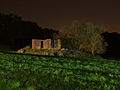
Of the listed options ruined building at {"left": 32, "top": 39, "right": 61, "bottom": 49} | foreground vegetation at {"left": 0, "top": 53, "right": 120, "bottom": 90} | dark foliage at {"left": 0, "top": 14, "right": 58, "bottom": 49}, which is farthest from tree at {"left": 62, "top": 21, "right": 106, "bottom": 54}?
foreground vegetation at {"left": 0, "top": 53, "right": 120, "bottom": 90}

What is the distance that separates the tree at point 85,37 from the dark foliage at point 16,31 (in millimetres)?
19708

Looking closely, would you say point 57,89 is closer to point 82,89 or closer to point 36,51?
point 82,89

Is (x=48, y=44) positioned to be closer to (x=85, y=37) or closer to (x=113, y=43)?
(x=85, y=37)

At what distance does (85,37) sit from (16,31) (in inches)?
1791

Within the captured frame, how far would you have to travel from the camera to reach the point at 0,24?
106500 mm

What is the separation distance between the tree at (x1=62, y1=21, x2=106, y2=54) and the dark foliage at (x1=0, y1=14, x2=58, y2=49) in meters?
19.7

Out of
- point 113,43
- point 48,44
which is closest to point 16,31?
point 113,43

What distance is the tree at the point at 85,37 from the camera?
7475 centimetres

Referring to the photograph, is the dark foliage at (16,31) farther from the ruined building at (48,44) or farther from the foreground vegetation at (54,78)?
the foreground vegetation at (54,78)

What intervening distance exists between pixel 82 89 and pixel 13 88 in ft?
8.14

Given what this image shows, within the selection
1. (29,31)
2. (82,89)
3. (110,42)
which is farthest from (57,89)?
(29,31)

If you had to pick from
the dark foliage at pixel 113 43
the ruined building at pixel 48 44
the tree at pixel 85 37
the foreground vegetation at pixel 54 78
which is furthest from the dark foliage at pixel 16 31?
the foreground vegetation at pixel 54 78

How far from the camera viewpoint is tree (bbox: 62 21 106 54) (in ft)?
245

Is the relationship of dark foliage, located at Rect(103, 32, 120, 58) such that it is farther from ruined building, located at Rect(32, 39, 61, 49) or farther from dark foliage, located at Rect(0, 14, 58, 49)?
ruined building, located at Rect(32, 39, 61, 49)
